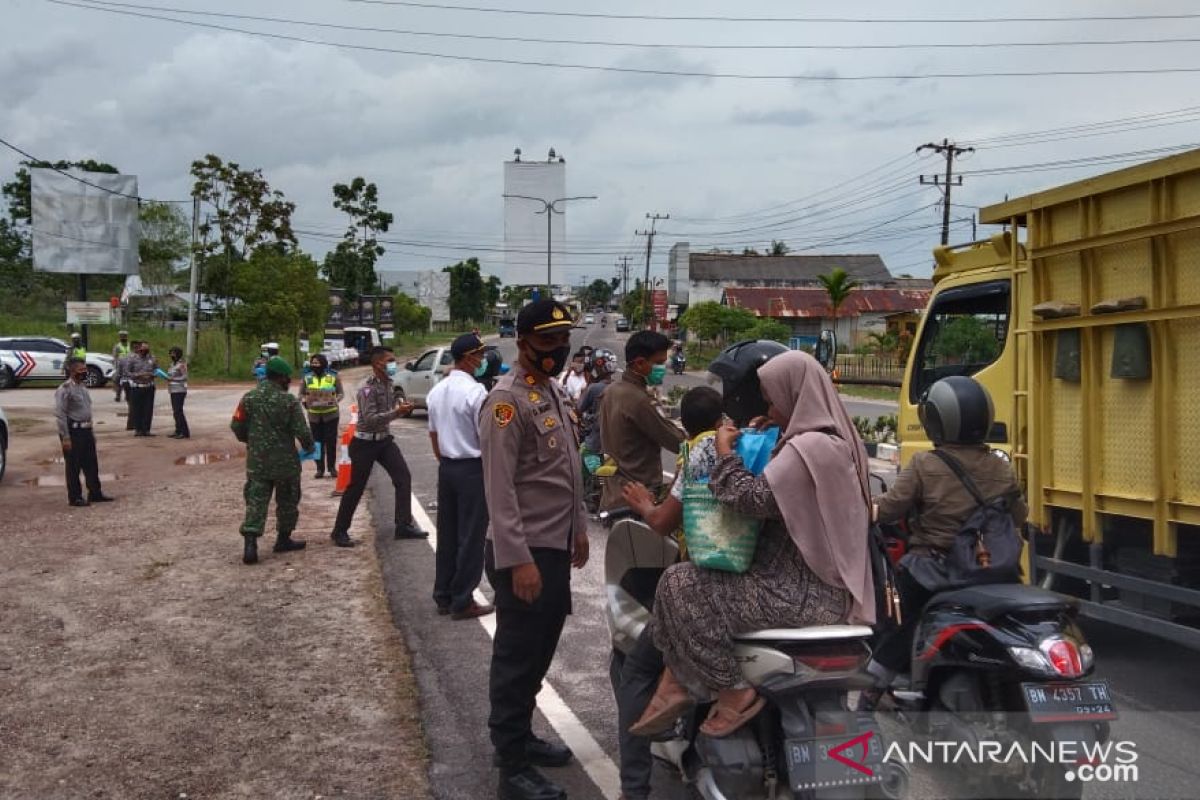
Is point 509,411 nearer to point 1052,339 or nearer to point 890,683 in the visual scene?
point 890,683

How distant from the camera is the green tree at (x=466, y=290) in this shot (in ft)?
328

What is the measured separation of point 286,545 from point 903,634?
20.3ft

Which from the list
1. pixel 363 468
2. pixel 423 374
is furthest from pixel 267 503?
pixel 423 374

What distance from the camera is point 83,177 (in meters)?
35.9

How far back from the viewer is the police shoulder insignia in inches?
156

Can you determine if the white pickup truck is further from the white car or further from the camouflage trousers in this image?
the white car

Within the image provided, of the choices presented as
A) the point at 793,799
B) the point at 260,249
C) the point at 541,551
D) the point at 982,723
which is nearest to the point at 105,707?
the point at 541,551

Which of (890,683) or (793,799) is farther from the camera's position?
(890,683)

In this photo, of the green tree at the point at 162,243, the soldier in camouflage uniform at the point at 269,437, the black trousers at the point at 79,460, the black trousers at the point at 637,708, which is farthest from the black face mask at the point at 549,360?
the green tree at the point at 162,243

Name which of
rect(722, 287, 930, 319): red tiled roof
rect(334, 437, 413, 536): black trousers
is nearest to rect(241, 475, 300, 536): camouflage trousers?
rect(334, 437, 413, 536): black trousers

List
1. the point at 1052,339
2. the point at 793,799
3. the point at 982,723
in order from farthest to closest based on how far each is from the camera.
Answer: the point at 1052,339, the point at 982,723, the point at 793,799

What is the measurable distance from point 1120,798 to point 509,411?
282cm

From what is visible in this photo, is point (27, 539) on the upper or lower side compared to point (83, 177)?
lower

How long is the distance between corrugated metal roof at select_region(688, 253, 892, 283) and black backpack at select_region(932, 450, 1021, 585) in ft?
274
